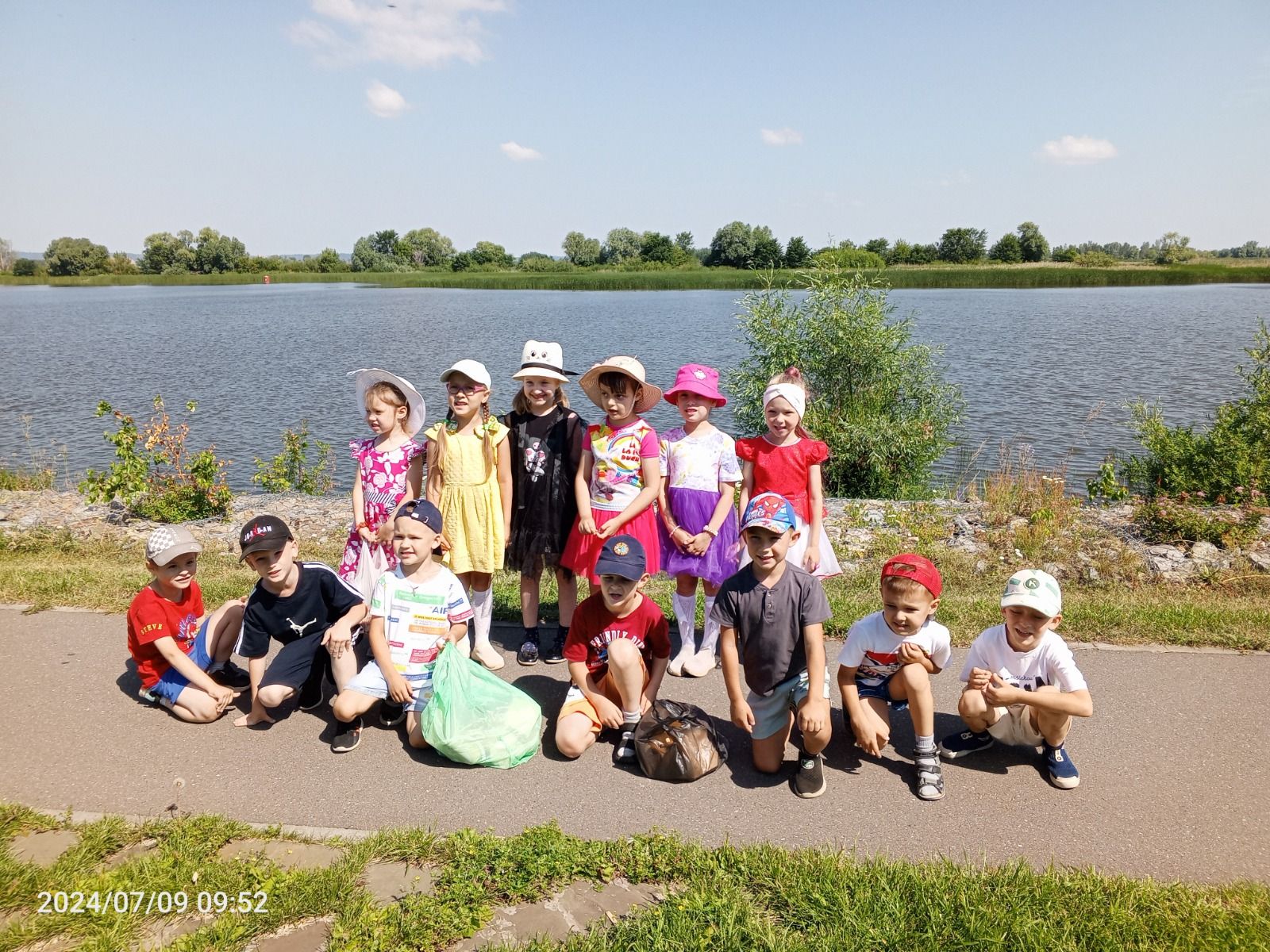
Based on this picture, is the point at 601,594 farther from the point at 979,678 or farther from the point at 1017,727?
the point at 1017,727

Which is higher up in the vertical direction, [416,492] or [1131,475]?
[416,492]

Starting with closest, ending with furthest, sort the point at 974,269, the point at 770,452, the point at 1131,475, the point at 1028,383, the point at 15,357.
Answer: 1. the point at 770,452
2. the point at 1131,475
3. the point at 1028,383
4. the point at 15,357
5. the point at 974,269

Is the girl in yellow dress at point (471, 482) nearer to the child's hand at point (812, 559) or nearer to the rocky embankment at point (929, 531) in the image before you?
the child's hand at point (812, 559)

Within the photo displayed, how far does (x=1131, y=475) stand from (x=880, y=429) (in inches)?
134

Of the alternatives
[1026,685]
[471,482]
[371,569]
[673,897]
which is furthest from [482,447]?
[1026,685]

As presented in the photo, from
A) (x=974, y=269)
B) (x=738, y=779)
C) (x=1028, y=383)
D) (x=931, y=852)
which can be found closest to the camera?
(x=931, y=852)

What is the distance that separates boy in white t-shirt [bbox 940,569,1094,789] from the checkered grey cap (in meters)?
4.15

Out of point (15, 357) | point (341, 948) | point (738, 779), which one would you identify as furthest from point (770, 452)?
point (15, 357)

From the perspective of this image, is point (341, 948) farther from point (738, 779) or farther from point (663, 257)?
point (663, 257)

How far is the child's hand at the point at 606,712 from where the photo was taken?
4152 mm

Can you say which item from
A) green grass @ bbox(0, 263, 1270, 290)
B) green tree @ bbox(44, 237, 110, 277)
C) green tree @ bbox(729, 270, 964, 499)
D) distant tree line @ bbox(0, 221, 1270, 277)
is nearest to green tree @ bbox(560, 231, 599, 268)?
distant tree line @ bbox(0, 221, 1270, 277)

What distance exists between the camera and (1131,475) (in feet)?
34.6

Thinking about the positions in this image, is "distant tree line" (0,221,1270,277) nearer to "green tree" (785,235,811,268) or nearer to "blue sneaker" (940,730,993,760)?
"green tree" (785,235,811,268)

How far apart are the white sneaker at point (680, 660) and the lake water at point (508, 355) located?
30.2 feet
